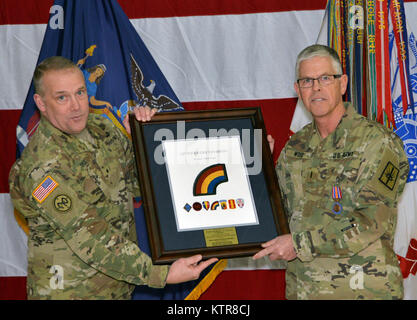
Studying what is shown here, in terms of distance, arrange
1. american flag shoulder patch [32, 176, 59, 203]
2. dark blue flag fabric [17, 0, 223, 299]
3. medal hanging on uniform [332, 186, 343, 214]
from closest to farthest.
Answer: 1. american flag shoulder patch [32, 176, 59, 203]
2. medal hanging on uniform [332, 186, 343, 214]
3. dark blue flag fabric [17, 0, 223, 299]

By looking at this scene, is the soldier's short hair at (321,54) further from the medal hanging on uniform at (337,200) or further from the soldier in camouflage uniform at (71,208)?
the soldier in camouflage uniform at (71,208)

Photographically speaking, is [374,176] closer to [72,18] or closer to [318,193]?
[318,193]

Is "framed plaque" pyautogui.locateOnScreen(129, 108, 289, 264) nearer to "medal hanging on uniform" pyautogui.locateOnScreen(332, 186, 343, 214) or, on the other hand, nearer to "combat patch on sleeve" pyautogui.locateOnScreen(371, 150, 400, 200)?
"medal hanging on uniform" pyautogui.locateOnScreen(332, 186, 343, 214)

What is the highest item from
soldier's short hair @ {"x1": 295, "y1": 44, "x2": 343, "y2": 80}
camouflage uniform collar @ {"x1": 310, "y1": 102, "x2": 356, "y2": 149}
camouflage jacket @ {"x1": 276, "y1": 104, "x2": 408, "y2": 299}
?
soldier's short hair @ {"x1": 295, "y1": 44, "x2": 343, "y2": 80}

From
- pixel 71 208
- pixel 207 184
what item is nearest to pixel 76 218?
pixel 71 208

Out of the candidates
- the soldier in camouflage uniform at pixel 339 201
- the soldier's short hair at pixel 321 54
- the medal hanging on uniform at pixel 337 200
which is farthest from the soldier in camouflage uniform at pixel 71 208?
the soldier's short hair at pixel 321 54

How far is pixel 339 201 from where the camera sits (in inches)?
86.0

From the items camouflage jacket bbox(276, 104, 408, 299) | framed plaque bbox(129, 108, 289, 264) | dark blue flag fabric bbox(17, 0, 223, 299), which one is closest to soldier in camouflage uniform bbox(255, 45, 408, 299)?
camouflage jacket bbox(276, 104, 408, 299)

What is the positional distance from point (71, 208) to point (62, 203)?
Result: 1.6 inches

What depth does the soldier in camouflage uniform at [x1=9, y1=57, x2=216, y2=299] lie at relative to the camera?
2082mm

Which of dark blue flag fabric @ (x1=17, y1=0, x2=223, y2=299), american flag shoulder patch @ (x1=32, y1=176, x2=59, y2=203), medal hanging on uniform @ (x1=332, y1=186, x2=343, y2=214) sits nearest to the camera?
american flag shoulder patch @ (x1=32, y1=176, x2=59, y2=203)

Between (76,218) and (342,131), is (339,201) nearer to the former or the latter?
(342,131)

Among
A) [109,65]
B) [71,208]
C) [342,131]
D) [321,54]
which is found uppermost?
[109,65]

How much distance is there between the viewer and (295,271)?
91.7 inches
